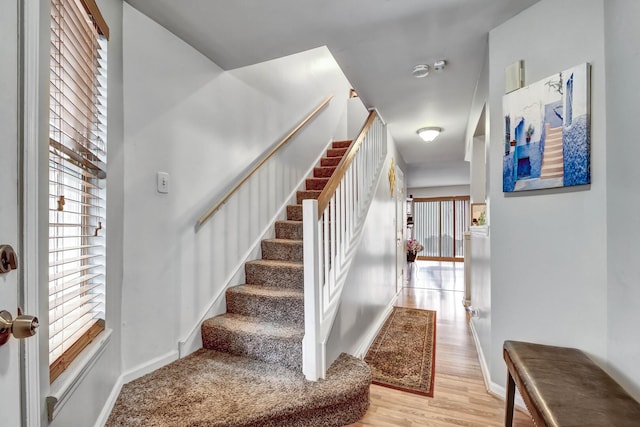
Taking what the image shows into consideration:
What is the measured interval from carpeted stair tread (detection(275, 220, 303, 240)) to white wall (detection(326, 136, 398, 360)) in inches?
27.0

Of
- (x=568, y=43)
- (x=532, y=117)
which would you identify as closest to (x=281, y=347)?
(x=532, y=117)

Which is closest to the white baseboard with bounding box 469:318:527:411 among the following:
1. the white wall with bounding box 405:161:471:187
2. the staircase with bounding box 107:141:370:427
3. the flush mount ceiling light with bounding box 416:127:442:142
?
the staircase with bounding box 107:141:370:427

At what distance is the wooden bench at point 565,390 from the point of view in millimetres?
1019

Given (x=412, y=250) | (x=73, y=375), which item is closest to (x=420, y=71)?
(x=73, y=375)

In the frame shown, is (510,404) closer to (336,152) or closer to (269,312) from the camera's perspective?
(269,312)

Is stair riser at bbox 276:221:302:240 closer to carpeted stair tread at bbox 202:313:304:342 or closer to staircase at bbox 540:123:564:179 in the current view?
carpeted stair tread at bbox 202:313:304:342

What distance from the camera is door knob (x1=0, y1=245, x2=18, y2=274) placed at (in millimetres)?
644

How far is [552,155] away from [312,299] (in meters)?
1.54

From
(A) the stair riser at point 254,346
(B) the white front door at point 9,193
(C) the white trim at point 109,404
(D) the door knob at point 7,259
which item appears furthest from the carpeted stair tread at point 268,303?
(D) the door knob at point 7,259

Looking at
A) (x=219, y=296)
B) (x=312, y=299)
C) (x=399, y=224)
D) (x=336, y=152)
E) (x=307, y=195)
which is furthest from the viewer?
(x=399, y=224)

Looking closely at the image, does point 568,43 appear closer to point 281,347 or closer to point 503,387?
point 503,387

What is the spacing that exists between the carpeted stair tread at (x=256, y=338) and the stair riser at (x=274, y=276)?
0.35 meters

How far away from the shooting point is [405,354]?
2.64m

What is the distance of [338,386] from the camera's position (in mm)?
1684
